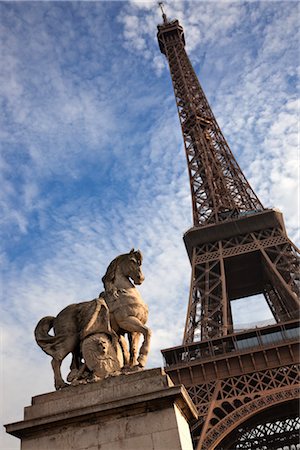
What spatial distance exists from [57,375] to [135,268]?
2.23m

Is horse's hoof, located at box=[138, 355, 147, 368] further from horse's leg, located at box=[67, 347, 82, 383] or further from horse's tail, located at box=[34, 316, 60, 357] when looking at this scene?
horse's tail, located at box=[34, 316, 60, 357]

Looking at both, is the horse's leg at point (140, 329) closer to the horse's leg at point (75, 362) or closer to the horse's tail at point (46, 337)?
the horse's leg at point (75, 362)

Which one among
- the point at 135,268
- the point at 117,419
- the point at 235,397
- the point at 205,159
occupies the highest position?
the point at 205,159

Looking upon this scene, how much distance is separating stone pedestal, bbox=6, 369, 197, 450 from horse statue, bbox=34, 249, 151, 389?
58cm

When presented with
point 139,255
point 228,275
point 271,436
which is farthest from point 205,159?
point 139,255

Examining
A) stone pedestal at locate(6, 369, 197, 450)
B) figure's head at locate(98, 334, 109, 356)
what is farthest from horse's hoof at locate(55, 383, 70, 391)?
figure's head at locate(98, 334, 109, 356)

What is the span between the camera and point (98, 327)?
7.79m

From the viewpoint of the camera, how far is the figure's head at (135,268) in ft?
28.1

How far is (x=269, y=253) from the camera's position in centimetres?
3553

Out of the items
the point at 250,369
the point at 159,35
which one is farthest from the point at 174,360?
the point at 159,35

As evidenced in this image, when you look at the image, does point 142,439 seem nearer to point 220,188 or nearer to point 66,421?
point 66,421

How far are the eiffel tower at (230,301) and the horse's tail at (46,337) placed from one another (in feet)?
53.5

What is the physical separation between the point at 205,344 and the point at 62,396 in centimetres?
2172

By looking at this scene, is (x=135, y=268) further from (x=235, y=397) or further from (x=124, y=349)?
(x=235, y=397)
